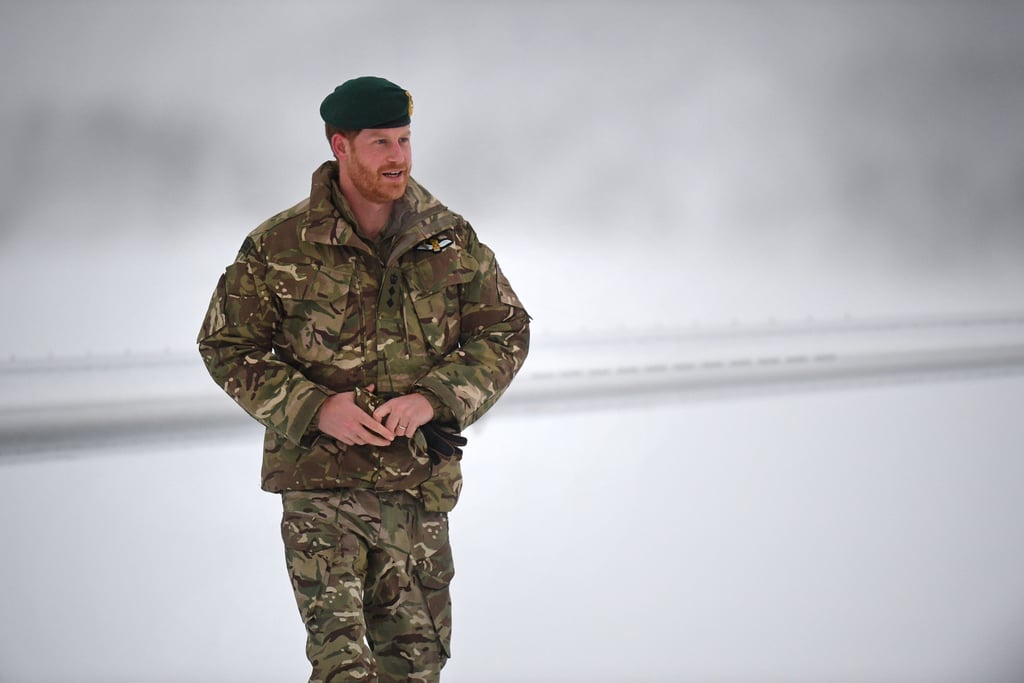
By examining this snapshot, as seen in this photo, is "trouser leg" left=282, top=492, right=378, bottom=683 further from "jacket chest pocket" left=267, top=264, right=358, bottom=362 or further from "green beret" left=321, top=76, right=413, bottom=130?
"green beret" left=321, top=76, right=413, bottom=130

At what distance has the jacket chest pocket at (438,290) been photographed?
1.62m

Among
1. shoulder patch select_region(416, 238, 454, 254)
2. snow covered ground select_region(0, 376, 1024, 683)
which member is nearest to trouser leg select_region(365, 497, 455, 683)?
shoulder patch select_region(416, 238, 454, 254)

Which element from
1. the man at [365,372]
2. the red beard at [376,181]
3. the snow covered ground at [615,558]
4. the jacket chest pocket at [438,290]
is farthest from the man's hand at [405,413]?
the snow covered ground at [615,558]

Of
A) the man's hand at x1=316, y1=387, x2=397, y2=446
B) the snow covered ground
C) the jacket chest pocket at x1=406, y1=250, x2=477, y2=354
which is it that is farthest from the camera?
the snow covered ground

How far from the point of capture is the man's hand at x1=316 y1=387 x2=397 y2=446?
1.52 meters

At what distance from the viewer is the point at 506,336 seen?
168 centimetres

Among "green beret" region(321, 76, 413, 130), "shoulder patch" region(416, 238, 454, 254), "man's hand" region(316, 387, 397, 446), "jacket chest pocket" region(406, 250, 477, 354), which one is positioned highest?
"green beret" region(321, 76, 413, 130)

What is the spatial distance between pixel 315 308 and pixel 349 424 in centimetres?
17

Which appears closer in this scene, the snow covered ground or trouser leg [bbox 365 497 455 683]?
trouser leg [bbox 365 497 455 683]

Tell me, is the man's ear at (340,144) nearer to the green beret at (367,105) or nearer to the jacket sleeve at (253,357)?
the green beret at (367,105)

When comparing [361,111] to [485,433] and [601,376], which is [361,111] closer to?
[485,433]

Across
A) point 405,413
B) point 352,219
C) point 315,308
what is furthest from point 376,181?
point 405,413

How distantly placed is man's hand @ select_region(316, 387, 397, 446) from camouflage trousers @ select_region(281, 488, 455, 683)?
110 mm

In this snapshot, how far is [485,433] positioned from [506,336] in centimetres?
241
